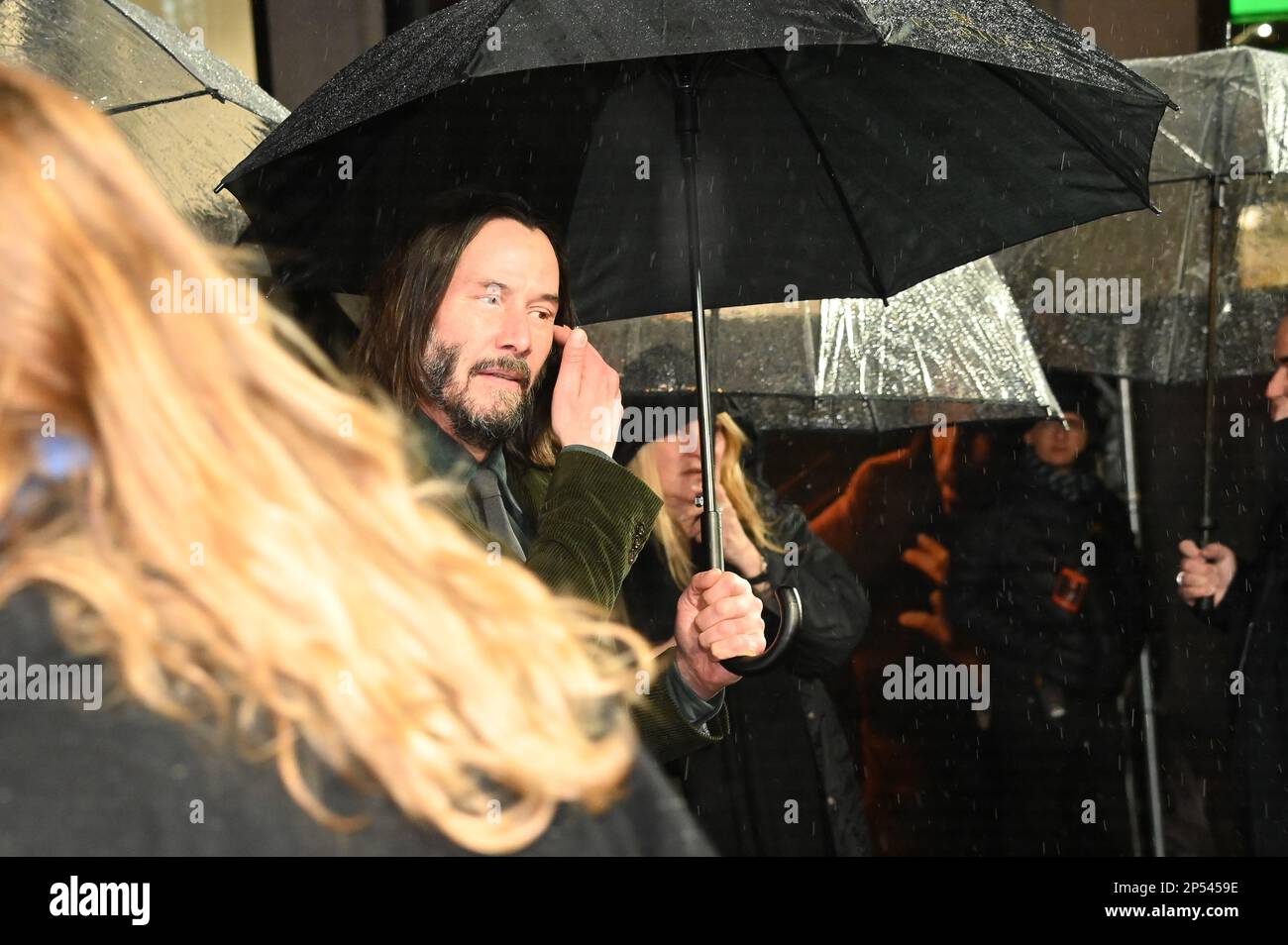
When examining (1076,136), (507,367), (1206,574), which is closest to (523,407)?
(507,367)

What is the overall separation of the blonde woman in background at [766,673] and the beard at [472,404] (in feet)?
3.62

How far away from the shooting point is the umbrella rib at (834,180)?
327cm

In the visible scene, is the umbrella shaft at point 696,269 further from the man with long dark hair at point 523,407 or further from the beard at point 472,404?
the beard at point 472,404

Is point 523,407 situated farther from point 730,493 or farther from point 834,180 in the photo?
point 730,493

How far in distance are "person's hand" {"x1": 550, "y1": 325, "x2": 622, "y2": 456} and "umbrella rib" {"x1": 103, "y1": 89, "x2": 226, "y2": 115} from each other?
4.55 feet

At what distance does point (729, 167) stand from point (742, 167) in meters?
0.03

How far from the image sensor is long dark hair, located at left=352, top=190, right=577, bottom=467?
3092mm

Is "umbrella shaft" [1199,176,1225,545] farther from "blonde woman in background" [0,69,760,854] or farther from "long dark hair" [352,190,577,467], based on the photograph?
"blonde woman in background" [0,69,760,854]

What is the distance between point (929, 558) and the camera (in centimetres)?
612

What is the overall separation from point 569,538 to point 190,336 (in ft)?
4.84

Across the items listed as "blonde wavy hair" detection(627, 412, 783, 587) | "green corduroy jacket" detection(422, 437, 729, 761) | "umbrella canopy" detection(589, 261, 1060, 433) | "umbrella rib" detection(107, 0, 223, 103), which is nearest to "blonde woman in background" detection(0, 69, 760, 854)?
"green corduroy jacket" detection(422, 437, 729, 761)

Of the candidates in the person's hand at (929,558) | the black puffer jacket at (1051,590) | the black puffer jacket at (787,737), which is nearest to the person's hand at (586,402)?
the black puffer jacket at (787,737)
